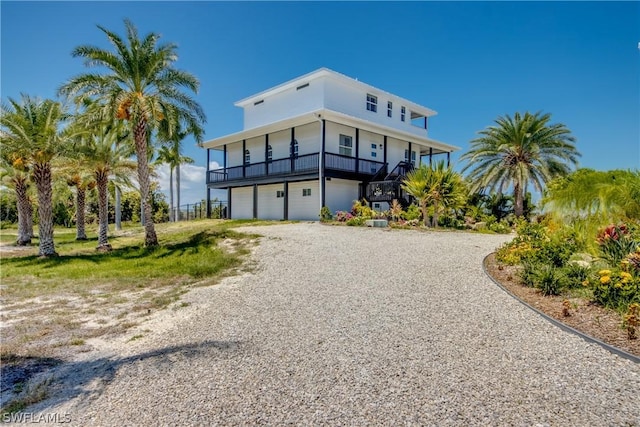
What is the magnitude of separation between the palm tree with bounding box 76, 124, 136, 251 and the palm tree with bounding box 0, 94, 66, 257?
137cm

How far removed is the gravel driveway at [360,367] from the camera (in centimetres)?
350

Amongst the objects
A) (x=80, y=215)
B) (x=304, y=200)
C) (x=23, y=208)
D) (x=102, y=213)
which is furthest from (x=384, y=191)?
(x=23, y=208)

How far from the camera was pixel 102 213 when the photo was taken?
18.2 m

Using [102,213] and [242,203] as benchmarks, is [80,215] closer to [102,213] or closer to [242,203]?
[102,213]

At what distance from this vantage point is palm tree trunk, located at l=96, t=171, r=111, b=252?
687 inches

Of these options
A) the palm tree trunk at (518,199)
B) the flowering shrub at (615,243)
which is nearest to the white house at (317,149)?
the palm tree trunk at (518,199)

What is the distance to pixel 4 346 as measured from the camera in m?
5.95

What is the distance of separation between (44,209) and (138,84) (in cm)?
677

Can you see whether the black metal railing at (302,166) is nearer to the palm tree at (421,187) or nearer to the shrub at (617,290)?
the palm tree at (421,187)

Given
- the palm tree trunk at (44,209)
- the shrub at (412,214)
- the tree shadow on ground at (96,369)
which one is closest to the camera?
the tree shadow on ground at (96,369)

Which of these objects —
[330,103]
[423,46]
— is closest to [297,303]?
[423,46]

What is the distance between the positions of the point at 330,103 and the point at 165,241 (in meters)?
12.3

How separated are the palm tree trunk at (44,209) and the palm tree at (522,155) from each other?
21.5 m

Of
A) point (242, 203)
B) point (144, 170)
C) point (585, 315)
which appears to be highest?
point (144, 170)
